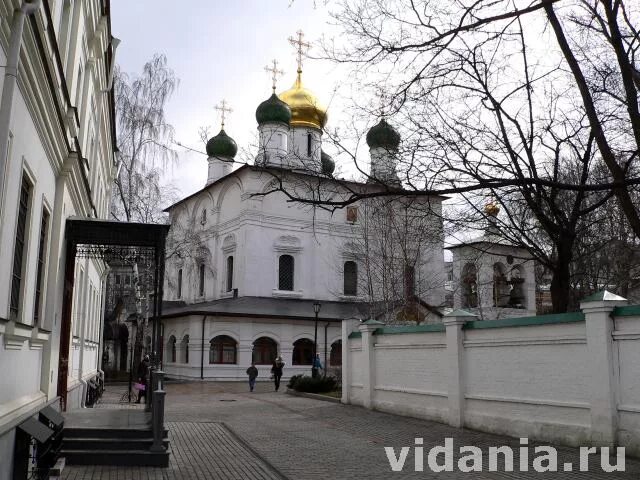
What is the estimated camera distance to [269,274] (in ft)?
125

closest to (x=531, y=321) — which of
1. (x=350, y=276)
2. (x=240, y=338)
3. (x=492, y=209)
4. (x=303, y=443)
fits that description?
(x=303, y=443)

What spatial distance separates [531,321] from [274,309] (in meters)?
24.5

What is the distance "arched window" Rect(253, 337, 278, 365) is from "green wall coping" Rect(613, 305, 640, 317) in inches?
1020

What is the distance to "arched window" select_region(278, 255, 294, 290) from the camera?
128 ft

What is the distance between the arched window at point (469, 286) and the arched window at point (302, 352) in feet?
28.7

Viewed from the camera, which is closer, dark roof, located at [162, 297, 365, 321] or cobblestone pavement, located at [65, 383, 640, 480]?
cobblestone pavement, located at [65, 383, 640, 480]

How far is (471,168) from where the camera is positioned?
12.6 metres

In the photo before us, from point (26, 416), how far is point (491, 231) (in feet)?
42.5

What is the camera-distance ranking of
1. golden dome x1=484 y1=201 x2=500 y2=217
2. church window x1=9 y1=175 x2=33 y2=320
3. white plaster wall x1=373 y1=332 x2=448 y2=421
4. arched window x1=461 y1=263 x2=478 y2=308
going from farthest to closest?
arched window x1=461 y1=263 x2=478 y2=308 → golden dome x1=484 y1=201 x2=500 y2=217 → white plaster wall x1=373 y1=332 x2=448 y2=421 → church window x1=9 y1=175 x2=33 y2=320

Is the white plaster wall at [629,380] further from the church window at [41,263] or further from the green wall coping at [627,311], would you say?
the church window at [41,263]

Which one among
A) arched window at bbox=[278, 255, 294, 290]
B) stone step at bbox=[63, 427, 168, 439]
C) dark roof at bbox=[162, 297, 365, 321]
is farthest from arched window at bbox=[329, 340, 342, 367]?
stone step at bbox=[63, 427, 168, 439]

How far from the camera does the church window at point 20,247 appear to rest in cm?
708

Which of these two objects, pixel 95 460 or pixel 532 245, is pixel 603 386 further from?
pixel 95 460

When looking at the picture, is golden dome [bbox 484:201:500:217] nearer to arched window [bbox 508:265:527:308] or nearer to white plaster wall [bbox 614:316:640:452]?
white plaster wall [bbox 614:316:640:452]
